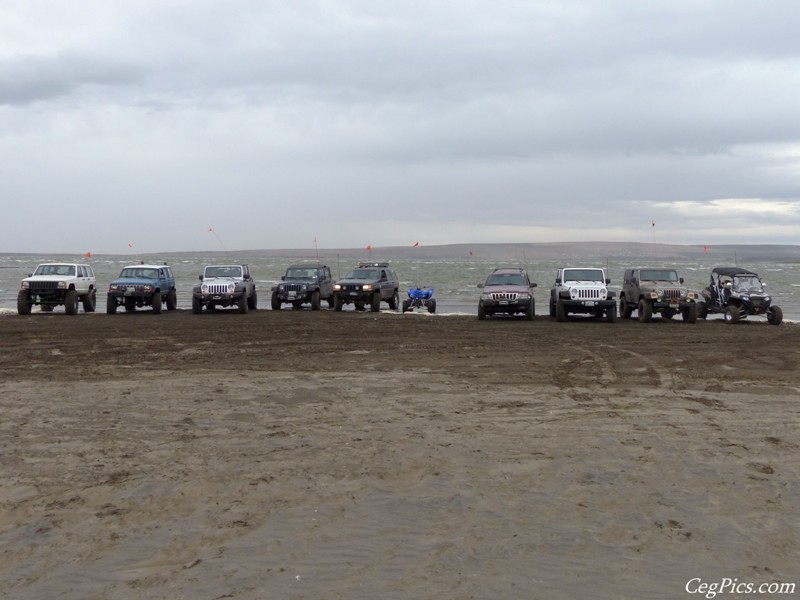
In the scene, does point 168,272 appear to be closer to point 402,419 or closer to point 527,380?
point 527,380

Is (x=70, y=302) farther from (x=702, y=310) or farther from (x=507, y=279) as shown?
(x=702, y=310)

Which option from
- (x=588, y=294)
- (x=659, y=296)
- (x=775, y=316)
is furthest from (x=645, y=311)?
(x=775, y=316)

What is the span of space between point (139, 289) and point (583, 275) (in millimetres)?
14385

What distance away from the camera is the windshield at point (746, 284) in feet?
80.8

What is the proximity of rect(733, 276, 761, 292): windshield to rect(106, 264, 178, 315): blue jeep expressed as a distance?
1833 cm

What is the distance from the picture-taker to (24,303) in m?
26.3

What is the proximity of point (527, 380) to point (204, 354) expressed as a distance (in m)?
6.31

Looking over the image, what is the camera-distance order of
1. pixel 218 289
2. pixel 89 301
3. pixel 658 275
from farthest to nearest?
pixel 89 301
pixel 218 289
pixel 658 275

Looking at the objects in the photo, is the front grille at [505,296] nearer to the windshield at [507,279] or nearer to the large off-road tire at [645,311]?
the windshield at [507,279]

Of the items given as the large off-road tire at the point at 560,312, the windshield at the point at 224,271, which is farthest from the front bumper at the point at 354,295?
the large off-road tire at the point at 560,312

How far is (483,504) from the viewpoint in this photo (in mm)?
5832

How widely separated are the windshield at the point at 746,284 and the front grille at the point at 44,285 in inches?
839

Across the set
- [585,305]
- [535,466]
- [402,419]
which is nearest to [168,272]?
[585,305]

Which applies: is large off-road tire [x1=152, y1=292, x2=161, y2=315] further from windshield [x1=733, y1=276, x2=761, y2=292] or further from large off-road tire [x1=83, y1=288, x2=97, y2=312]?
windshield [x1=733, y1=276, x2=761, y2=292]
